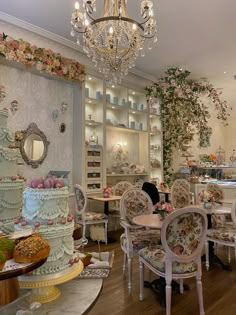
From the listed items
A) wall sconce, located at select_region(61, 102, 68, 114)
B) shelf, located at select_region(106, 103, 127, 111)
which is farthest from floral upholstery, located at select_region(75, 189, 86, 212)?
shelf, located at select_region(106, 103, 127, 111)

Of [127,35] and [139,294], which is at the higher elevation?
[127,35]

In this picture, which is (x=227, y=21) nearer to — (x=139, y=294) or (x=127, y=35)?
(x=127, y=35)

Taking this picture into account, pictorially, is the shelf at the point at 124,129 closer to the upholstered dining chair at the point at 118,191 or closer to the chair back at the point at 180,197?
the upholstered dining chair at the point at 118,191

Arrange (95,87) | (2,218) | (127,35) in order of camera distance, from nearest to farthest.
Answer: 1. (2,218)
2. (127,35)
3. (95,87)

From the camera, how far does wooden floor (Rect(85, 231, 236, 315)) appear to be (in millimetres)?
2538

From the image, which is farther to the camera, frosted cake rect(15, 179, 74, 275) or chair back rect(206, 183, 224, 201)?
chair back rect(206, 183, 224, 201)

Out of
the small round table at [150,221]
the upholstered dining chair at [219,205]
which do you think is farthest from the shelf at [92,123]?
the small round table at [150,221]

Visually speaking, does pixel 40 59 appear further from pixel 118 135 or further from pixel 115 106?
pixel 118 135

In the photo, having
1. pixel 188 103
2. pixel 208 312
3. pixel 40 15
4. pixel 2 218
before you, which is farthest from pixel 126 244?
pixel 188 103

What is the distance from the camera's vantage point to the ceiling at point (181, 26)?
11.8 feet

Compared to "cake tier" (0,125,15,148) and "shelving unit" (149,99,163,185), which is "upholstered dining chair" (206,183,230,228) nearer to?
"shelving unit" (149,99,163,185)

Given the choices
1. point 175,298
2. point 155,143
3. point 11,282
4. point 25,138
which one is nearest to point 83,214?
point 25,138

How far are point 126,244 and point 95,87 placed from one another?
3.42 m

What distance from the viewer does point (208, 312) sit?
2.52 meters
